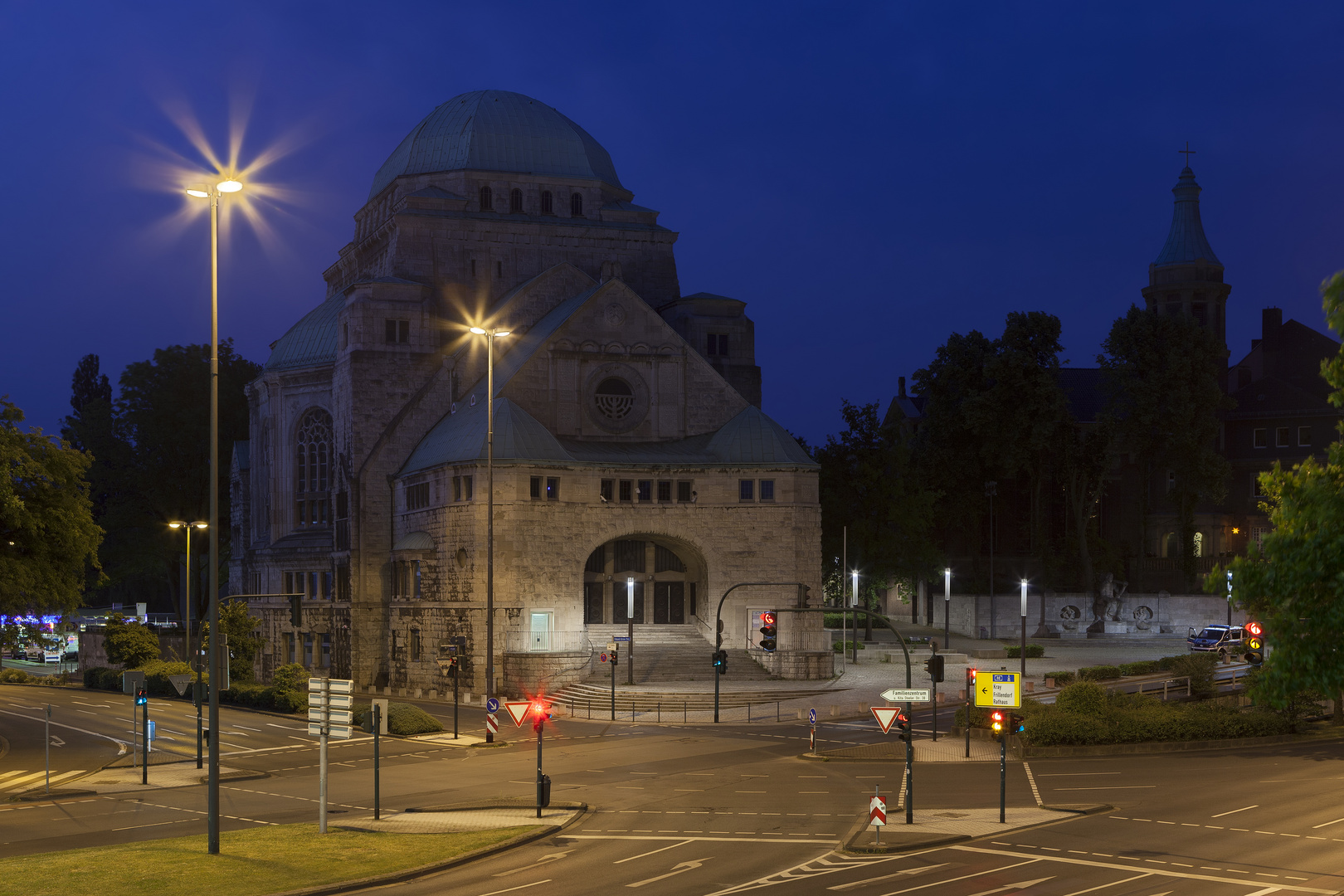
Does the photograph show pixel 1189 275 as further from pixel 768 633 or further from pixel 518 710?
pixel 518 710

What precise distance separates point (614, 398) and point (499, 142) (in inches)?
839

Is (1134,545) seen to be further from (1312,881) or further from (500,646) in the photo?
(1312,881)

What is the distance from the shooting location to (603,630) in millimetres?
66625

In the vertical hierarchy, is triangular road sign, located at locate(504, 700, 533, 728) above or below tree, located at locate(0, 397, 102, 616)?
below

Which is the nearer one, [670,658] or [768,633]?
[768,633]

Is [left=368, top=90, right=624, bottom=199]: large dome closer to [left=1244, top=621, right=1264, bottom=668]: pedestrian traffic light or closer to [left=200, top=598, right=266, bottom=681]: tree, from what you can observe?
[left=200, top=598, right=266, bottom=681]: tree

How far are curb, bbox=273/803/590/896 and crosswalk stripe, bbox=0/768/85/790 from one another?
14.7 metres

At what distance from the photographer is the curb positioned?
74.7ft

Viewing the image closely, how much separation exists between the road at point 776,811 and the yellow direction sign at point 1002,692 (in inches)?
93.0

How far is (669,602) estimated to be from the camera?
6912 centimetres

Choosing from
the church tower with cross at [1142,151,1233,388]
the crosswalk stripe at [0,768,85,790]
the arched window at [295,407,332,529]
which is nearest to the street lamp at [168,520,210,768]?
the crosswalk stripe at [0,768,85,790]

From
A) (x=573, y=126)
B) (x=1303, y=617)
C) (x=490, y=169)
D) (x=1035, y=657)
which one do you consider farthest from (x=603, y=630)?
(x=1303, y=617)

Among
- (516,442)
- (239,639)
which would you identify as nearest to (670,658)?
(516,442)

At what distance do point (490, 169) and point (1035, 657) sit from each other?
4197 centimetres
